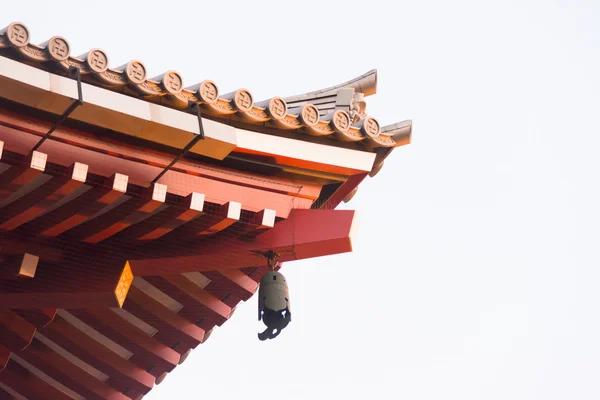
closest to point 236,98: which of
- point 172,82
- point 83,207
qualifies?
point 172,82

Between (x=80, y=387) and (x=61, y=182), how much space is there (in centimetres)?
303

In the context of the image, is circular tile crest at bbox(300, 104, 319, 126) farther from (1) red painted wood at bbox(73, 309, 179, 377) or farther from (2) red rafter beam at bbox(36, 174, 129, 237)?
(1) red painted wood at bbox(73, 309, 179, 377)

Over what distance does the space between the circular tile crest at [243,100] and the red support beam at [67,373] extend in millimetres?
2903

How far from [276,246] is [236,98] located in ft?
3.37

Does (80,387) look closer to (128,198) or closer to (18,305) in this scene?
(18,305)

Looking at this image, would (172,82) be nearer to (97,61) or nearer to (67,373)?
(97,61)

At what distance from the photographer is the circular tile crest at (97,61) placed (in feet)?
18.2

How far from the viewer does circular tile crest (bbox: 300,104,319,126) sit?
6281mm

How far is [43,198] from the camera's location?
18.9ft

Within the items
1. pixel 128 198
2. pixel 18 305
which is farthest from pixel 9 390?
pixel 128 198

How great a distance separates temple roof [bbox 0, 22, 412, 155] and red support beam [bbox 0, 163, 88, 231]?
0.54m

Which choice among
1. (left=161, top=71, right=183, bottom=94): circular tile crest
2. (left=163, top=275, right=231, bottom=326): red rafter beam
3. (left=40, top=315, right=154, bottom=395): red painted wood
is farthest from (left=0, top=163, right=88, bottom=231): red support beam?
(left=40, top=315, right=154, bottom=395): red painted wood

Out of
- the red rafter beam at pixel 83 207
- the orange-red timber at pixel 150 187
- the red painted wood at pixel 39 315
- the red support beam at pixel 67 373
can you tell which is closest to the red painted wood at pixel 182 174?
the orange-red timber at pixel 150 187

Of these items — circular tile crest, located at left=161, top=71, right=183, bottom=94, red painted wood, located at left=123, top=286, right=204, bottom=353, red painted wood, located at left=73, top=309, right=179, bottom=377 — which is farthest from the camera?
red painted wood, located at left=73, top=309, right=179, bottom=377
